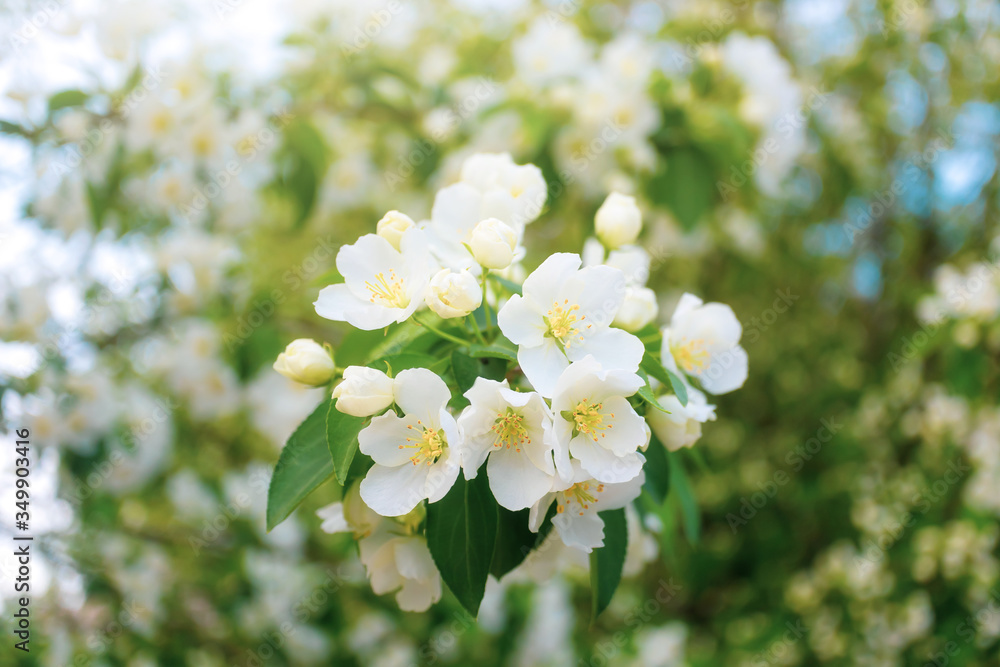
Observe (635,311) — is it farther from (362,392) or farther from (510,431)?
(362,392)

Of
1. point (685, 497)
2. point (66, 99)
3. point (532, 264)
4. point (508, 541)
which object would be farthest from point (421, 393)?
point (66, 99)

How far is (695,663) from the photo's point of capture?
119 inches

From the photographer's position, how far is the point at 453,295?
100 cm

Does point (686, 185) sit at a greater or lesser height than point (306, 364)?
lesser

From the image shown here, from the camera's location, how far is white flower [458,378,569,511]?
0.93 m

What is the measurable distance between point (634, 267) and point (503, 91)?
1690mm

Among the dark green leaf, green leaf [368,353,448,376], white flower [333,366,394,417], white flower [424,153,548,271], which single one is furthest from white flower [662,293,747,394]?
the dark green leaf

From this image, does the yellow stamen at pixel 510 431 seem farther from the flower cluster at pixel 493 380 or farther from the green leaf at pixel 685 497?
the green leaf at pixel 685 497

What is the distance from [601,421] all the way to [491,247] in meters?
0.31

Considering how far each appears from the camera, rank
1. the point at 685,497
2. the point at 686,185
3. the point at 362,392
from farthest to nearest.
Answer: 1. the point at 686,185
2. the point at 685,497
3. the point at 362,392

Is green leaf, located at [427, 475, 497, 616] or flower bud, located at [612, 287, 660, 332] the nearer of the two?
green leaf, located at [427, 475, 497, 616]

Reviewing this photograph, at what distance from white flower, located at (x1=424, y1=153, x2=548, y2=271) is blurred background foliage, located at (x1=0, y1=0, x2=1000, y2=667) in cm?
22

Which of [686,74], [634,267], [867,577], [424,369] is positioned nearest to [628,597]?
[867,577]

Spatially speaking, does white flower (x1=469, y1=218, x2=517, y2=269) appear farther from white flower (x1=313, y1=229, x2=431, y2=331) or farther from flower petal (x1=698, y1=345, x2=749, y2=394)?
flower petal (x1=698, y1=345, x2=749, y2=394)
